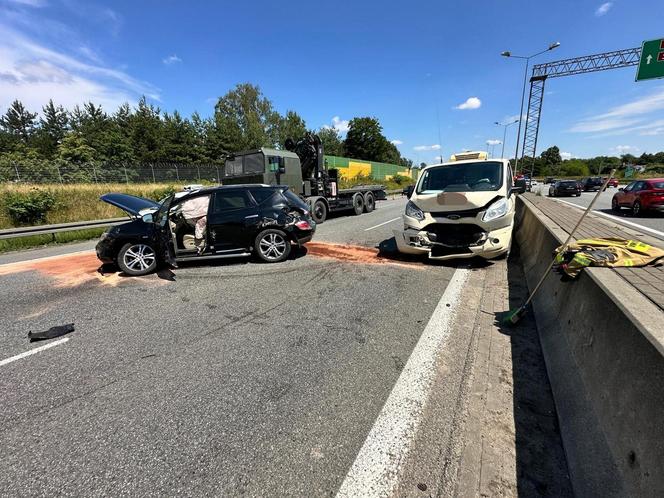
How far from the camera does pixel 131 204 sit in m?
6.65

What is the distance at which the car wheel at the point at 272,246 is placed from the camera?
6922mm

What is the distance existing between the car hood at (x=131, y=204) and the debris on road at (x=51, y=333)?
2.86 m

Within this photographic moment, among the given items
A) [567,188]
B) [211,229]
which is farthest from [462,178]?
[567,188]

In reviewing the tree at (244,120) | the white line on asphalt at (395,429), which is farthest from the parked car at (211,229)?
the tree at (244,120)

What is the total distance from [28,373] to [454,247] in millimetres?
6071

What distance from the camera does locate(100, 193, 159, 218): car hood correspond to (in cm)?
643

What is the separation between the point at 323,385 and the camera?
2.78 metres

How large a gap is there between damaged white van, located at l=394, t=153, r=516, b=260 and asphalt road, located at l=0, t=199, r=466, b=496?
2.35ft

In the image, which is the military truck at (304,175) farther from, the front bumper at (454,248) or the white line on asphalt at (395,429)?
the white line on asphalt at (395,429)

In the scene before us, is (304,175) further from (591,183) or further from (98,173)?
(591,183)

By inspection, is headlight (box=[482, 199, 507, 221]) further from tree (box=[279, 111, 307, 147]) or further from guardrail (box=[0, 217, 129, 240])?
tree (box=[279, 111, 307, 147])

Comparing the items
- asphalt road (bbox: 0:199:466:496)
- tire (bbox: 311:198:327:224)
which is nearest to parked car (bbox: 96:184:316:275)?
asphalt road (bbox: 0:199:466:496)

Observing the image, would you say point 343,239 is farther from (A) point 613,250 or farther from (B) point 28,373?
(B) point 28,373

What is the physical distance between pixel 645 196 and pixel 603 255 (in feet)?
44.5
